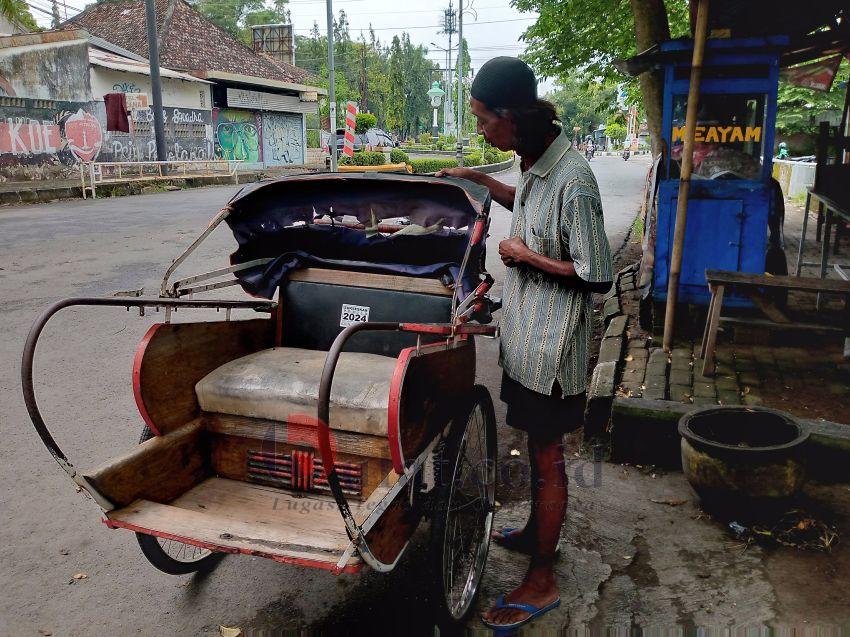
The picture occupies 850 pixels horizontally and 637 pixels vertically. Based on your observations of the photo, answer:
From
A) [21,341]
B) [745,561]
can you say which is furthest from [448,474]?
[21,341]

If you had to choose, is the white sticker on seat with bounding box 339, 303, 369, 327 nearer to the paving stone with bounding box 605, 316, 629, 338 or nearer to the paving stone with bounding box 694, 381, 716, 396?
the paving stone with bounding box 694, 381, 716, 396

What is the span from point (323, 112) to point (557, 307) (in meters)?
44.5

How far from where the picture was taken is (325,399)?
74.7 inches

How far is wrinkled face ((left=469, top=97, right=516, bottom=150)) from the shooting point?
2455mm

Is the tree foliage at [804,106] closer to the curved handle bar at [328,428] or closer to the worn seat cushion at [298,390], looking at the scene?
the worn seat cushion at [298,390]

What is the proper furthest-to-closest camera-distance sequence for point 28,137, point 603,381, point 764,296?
point 28,137
point 764,296
point 603,381

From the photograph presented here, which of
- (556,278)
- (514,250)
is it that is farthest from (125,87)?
(556,278)

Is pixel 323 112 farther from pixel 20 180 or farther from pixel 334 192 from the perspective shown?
pixel 334 192

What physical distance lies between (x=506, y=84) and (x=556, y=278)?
714 millimetres

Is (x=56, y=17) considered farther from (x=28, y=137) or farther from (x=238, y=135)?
(x=28, y=137)

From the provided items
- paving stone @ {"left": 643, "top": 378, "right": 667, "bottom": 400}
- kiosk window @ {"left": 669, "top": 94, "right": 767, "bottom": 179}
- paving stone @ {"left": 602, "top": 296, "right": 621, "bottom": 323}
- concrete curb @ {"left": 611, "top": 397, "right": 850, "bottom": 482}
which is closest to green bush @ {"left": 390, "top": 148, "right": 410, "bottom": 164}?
paving stone @ {"left": 602, "top": 296, "right": 621, "bottom": 323}

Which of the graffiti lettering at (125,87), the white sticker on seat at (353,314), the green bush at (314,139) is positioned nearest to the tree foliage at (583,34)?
the white sticker on seat at (353,314)

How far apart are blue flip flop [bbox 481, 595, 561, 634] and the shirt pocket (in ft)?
4.55

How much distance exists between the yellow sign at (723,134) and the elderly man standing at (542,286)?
152 inches
